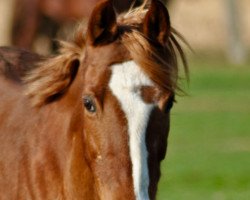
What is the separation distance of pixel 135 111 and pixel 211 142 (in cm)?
1042

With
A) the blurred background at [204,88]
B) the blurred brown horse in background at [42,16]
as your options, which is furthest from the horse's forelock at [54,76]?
the blurred brown horse in background at [42,16]

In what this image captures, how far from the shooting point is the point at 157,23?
569 cm

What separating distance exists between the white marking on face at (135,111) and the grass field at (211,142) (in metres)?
2.43

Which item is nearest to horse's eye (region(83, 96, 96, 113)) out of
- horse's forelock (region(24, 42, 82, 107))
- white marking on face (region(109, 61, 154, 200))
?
white marking on face (region(109, 61, 154, 200))

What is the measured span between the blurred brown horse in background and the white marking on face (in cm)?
1461

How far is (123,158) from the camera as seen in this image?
5.25 m

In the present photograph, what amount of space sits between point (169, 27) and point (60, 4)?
1639 centimetres

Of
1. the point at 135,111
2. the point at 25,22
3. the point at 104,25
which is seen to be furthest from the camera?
the point at 25,22

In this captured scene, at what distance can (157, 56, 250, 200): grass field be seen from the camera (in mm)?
11508

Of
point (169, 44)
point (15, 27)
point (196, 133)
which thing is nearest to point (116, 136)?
point (169, 44)

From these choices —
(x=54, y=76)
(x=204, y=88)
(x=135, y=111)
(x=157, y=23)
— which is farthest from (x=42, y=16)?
(x=135, y=111)

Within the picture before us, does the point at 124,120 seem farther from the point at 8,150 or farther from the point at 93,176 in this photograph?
the point at 8,150

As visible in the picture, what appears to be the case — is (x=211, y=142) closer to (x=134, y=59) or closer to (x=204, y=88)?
(x=204, y=88)

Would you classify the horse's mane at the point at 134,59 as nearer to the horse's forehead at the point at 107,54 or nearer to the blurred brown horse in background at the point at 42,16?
the horse's forehead at the point at 107,54
